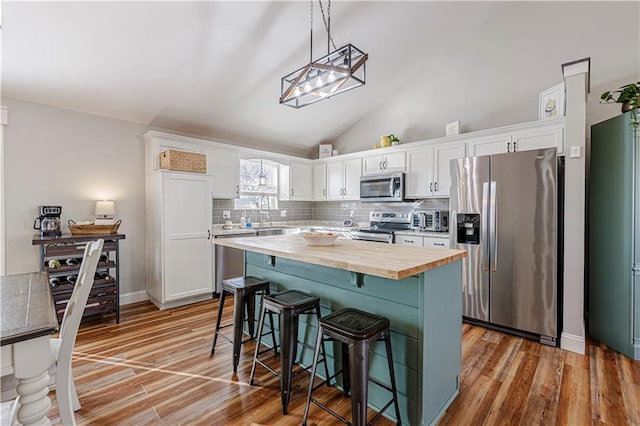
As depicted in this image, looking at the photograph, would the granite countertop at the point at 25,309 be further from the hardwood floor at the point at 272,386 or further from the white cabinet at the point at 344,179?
the white cabinet at the point at 344,179

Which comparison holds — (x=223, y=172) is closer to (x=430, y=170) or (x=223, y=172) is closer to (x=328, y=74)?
(x=328, y=74)

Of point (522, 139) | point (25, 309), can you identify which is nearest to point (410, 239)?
point (522, 139)

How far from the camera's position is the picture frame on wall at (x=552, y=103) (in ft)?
10.1

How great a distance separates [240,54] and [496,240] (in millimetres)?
3370

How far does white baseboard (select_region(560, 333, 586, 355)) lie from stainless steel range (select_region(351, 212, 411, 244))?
2018 mm

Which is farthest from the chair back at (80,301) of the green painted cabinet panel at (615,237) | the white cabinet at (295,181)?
the white cabinet at (295,181)

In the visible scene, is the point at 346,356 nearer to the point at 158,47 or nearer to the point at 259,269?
the point at 259,269

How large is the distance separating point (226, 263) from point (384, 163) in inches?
110

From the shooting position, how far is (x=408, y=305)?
1703 mm

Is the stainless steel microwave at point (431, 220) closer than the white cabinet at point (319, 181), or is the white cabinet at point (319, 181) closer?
the stainless steel microwave at point (431, 220)

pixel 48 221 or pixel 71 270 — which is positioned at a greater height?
pixel 48 221

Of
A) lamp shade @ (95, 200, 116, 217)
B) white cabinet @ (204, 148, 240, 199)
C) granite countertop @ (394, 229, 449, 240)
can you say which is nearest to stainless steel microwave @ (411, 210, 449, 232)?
granite countertop @ (394, 229, 449, 240)

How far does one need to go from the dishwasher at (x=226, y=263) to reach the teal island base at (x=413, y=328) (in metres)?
2.39

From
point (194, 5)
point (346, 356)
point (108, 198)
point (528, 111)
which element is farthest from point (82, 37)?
point (528, 111)
